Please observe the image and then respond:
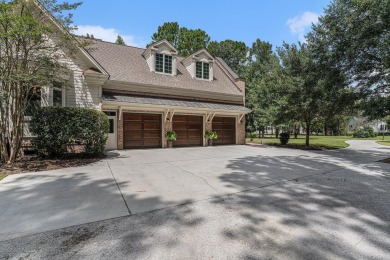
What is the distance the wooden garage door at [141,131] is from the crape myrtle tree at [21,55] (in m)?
5.69

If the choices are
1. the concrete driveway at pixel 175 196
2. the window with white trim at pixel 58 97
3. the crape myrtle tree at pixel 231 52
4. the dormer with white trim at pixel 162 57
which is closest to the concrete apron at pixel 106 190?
the concrete driveway at pixel 175 196

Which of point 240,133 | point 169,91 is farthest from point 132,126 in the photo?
point 240,133

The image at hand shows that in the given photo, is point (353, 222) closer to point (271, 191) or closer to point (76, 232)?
point (271, 191)

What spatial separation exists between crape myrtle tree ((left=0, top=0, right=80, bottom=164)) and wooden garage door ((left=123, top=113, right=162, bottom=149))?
5687 millimetres

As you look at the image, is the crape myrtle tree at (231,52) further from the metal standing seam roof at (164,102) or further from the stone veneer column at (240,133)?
the metal standing seam roof at (164,102)

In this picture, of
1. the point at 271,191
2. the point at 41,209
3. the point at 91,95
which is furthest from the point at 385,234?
the point at 91,95

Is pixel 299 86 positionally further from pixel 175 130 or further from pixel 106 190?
pixel 106 190

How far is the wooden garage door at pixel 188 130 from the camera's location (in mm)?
15425

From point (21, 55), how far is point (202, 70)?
12165 millimetres

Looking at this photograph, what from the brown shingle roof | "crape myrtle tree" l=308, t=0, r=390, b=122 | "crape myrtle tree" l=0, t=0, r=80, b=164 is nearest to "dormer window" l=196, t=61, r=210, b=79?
the brown shingle roof

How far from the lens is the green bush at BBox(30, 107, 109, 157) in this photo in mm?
8695

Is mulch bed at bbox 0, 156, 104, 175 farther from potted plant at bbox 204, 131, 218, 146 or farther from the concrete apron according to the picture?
potted plant at bbox 204, 131, 218, 146

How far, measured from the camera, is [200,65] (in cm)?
1748

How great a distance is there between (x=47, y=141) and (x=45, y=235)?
7075mm
